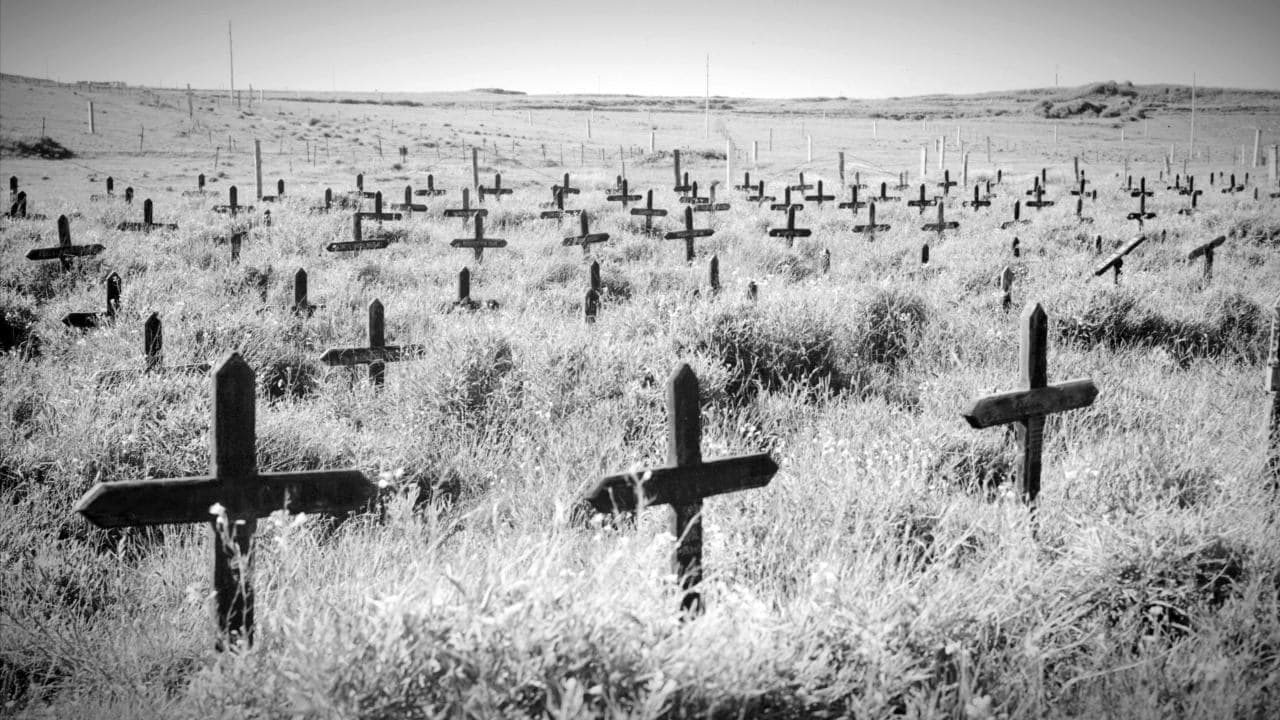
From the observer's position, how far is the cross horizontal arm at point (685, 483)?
2.94 metres

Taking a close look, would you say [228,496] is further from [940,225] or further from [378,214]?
[940,225]

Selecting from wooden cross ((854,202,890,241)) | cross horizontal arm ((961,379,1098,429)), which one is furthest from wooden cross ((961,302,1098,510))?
wooden cross ((854,202,890,241))

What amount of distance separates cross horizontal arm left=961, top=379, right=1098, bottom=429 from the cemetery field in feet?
0.14

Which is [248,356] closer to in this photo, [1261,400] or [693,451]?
[693,451]

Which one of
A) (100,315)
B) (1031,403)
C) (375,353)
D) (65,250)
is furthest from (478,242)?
(1031,403)

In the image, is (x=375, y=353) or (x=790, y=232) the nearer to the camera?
(x=375, y=353)

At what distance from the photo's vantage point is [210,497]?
111 inches

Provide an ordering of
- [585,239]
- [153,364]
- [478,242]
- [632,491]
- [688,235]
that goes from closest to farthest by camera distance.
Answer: [632,491] → [153,364] → [478,242] → [585,239] → [688,235]

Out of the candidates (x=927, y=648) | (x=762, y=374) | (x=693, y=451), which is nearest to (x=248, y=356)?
(x=762, y=374)

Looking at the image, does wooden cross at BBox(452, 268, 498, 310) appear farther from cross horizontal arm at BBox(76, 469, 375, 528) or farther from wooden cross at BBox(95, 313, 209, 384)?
cross horizontal arm at BBox(76, 469, 375, 528)

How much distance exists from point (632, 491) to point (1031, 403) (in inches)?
97.5

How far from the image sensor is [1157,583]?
3223mm

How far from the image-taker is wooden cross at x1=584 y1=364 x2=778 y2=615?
9.77ft

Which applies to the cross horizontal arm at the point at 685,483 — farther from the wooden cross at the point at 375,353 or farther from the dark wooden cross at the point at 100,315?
Result: the dark wooden cross at the point at 100,315
